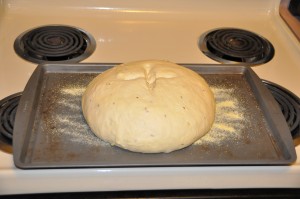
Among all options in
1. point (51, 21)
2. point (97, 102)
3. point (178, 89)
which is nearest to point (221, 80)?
point (178, 89)

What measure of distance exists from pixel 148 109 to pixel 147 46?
0.33m

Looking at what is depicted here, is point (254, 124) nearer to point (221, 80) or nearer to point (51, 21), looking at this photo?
point (221, 80)

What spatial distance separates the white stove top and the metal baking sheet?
19 mm

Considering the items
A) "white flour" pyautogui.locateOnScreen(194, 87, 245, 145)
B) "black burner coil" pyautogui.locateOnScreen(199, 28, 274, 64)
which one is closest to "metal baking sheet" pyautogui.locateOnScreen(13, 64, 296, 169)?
"white flour" pyautogui.locateOnScreen(194, 87, 245, 145)

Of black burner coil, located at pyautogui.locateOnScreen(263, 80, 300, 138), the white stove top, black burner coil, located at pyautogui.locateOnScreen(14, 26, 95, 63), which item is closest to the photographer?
the white stove top

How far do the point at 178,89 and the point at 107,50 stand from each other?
30 cm

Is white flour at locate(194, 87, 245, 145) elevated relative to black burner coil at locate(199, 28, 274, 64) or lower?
lower

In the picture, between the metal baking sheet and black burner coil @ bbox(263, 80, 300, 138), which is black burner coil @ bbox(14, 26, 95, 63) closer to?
the metal baking sheet

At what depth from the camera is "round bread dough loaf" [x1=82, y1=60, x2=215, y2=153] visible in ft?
1.89

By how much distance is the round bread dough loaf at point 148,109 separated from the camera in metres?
0.58

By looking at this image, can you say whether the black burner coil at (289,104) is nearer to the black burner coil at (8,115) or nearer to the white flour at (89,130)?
the white flour at (89,130)

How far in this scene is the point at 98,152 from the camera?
57 centimetres

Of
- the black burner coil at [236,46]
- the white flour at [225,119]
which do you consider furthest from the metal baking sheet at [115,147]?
the black burner coil at [236,46]

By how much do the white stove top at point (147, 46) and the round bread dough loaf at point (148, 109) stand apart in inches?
2.0
